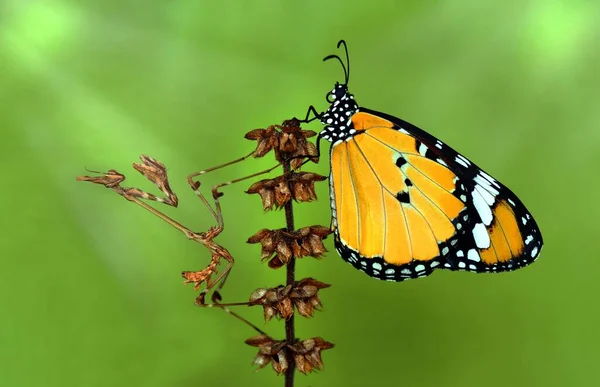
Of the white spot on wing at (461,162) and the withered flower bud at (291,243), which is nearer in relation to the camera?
the withered flower bud at (291,243)

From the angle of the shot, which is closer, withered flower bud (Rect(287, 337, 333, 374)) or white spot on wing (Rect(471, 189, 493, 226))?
withered flower bud (Rect(287, 337, 333, 374))

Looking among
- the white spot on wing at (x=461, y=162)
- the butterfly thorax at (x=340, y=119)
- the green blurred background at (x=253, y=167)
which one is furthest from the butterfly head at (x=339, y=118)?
the green blurred background at (x=253, y=167)

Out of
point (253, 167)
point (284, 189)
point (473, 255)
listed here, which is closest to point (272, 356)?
point (284, 189)

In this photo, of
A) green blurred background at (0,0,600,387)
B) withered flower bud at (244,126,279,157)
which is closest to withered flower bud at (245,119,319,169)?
withered flower bud at (244,126,279,157)

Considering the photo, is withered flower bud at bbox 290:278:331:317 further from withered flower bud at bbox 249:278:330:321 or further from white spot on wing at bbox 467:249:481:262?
white spot on wing at bbox 467:249:481:262

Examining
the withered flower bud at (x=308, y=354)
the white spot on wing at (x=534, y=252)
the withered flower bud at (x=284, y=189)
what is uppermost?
the white spot on wing at (x=534, y=252)

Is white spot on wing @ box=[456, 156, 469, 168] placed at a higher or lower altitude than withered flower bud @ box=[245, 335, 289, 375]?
higher

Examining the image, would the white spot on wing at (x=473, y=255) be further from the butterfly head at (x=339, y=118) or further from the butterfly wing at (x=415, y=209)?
the butterfly head at (x=339, y=118)

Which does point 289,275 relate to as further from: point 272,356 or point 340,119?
point 340,119
